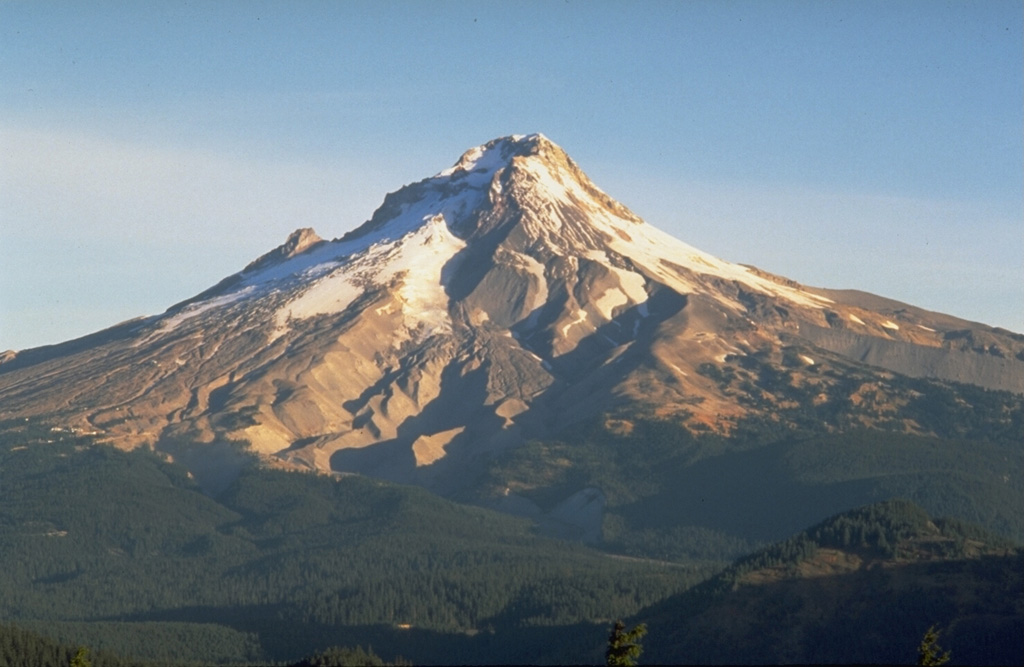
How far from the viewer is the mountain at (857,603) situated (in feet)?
568

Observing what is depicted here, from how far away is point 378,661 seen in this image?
571ft

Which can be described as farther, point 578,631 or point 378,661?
point 578,631

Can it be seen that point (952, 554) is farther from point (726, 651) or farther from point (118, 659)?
point (118, 659)

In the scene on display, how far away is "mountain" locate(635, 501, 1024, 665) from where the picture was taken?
17300 cm

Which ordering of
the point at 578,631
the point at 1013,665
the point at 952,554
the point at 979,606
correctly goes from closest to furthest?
the point at 1013,665 < the point at 979,606 < the point at 952,554 < the point at 578,631

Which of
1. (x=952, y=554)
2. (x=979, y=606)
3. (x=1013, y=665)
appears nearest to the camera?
(x=1013, y=665)

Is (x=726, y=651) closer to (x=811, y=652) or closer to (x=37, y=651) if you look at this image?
(x=811, y=652)

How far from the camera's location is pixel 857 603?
18025cm

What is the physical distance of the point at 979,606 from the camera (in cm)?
17525

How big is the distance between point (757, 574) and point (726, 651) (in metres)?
14.1

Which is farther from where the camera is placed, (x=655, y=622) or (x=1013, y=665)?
(x=655, y=622)

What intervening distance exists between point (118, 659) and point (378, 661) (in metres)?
23.5

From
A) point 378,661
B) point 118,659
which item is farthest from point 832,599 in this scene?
point 118,659

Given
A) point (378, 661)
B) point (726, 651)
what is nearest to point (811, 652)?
point (726, 651)
